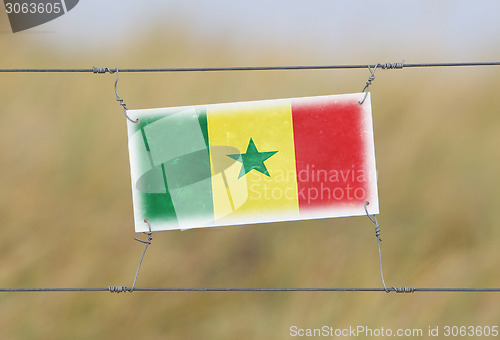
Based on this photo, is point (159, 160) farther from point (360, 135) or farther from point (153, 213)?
point (360, 135)

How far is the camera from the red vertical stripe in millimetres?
1113

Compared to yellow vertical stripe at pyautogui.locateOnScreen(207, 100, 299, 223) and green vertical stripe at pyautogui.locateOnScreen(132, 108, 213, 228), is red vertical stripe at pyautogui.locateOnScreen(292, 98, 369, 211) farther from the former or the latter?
green vertical stripe at pyautogui.locateOnScreen(132, 108, 213, 228)

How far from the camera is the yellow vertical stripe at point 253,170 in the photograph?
112 cm

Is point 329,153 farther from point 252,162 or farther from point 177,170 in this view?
point 177,170

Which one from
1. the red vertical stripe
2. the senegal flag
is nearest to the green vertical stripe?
the senegal flag

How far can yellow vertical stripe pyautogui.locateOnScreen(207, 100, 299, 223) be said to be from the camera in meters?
1.12

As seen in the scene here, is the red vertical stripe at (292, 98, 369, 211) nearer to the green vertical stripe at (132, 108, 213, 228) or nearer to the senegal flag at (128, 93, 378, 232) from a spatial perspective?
the senegal flag at (128, 93, 378, 232)

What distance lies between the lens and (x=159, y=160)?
A: 1.13 m

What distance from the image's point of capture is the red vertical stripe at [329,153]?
1.11 meters

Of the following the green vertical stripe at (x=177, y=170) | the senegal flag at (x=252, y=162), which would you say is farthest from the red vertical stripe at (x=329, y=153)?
the green vertical stripe at (x=177, y=170)

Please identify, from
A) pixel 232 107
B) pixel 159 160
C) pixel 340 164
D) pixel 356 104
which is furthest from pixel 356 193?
pixel 159 160

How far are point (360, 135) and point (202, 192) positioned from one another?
1.20 feet

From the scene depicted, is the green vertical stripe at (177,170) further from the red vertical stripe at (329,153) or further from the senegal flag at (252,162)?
the red vertical stripe at (329,153)

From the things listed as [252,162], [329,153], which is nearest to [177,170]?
[252,162]
